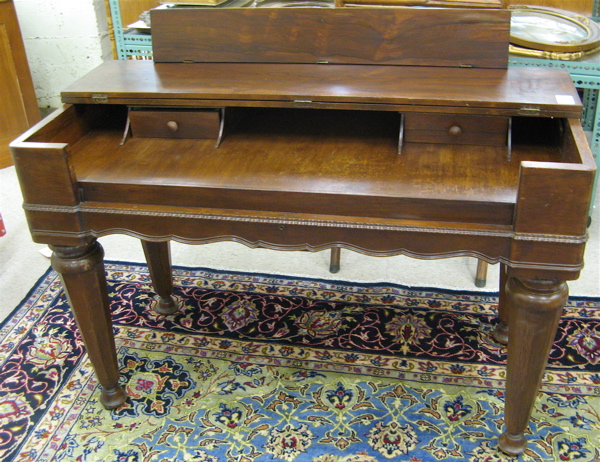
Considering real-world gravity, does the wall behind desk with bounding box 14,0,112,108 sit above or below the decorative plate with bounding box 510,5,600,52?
A: below

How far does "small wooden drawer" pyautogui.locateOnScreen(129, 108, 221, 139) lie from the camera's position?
188 cm

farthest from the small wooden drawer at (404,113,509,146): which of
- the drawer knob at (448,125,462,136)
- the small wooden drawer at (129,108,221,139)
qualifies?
the small wooden drawer at (129,108,221,139)

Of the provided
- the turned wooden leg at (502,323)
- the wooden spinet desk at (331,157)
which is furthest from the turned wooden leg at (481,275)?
the wooden spinet desk at (331,157)

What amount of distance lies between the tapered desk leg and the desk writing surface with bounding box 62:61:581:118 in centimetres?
46

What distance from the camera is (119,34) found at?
3.39 metres

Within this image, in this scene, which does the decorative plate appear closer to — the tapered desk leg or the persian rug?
the persian rug

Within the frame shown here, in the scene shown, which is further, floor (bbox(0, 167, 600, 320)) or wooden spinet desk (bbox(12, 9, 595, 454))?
floor (bbox(0, 167, 600, 320))

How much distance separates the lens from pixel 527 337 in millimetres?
1696

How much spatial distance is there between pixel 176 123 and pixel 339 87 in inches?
19.2

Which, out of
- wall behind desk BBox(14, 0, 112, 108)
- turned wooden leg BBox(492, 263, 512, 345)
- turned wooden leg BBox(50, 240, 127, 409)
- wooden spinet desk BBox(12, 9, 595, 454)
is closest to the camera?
wooden spinet desk BBox(12, 9, 595, 454)

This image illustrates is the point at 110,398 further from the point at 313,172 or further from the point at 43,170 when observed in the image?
the point at 313,172

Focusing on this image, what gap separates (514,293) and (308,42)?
→ 0.99m

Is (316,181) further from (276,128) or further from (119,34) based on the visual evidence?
(119,34)

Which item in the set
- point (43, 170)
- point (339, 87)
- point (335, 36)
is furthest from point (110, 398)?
point (335, 36)
